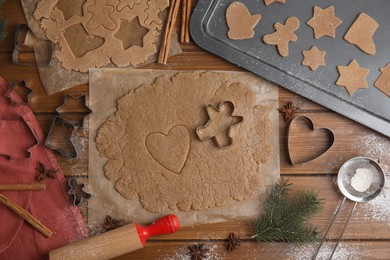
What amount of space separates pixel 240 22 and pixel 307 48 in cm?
19

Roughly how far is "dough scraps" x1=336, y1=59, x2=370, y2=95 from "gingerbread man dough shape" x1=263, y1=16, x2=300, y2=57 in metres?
0.15

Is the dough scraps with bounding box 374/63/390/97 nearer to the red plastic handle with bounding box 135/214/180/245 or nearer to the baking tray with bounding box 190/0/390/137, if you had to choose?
the baking tray with bounding box 190/0/390/137

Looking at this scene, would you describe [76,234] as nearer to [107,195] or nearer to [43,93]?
[107,195]

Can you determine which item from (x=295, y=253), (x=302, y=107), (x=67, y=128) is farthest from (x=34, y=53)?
(x=295, y=253)

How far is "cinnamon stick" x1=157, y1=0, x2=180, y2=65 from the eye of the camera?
1211 millimetres

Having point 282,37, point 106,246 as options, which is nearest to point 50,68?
point 106,246

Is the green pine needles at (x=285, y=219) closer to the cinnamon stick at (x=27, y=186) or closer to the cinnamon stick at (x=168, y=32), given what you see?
the cinnamon stick at (x=168, y=32)

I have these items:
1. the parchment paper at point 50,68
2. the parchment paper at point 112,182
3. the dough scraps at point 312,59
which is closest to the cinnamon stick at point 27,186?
the parchment paper at point 112,182

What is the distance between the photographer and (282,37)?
1209 mm

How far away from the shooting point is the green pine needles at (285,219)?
116 cm

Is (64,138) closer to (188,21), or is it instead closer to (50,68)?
(50,68)

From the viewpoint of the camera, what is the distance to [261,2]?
1.23 m

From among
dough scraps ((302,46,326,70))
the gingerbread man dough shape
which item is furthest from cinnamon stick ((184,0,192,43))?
dough scraps ((302,46,326,70))

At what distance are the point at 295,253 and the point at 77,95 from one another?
0.70m
